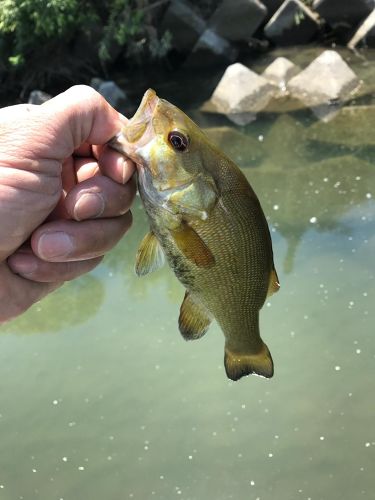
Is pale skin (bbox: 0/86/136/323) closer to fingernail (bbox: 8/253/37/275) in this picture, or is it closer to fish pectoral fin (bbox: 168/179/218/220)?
fingernail (bbox: 8/253/37/275)

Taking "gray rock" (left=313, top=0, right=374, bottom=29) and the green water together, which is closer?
the green water

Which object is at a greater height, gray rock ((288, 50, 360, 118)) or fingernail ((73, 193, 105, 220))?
fingernail ((73, 193, 105, 220))

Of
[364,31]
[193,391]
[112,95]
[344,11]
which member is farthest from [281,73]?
[193,391]

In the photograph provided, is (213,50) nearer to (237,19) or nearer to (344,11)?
(237,19)

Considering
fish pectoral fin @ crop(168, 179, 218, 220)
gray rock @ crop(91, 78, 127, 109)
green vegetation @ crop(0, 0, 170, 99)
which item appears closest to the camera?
fish pectoral fin @ crop(168, 179, 218, 220)

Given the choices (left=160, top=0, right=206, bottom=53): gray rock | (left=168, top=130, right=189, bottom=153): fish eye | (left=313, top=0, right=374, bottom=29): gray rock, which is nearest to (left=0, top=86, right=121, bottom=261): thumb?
(left=168, top=130, right=189, bottom=153): fish eye

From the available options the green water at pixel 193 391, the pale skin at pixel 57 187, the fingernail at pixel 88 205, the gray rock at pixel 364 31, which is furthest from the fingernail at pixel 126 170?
the gray rock at pixel 364 31

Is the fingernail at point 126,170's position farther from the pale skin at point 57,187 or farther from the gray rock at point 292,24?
the gray rock at point 292,24
